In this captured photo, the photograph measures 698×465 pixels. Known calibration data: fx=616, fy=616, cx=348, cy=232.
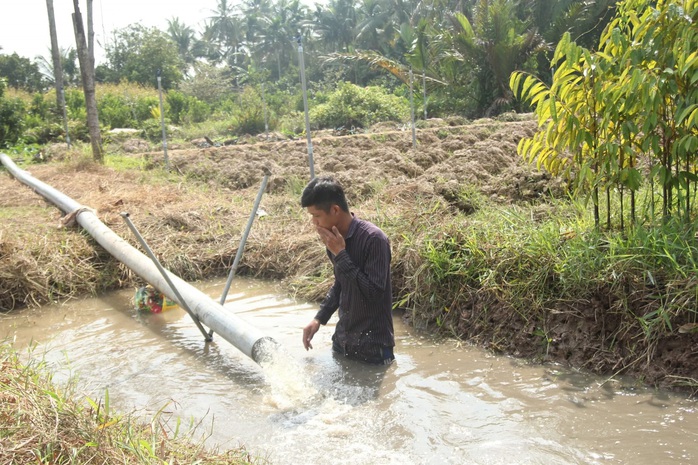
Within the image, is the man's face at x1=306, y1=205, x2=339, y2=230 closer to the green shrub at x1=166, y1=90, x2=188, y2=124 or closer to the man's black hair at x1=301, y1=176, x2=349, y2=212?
the man's black hair at x1=301, y1=176, x2=349, y2=212

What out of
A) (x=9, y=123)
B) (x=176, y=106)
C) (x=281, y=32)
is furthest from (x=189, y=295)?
(x=281, y=32)

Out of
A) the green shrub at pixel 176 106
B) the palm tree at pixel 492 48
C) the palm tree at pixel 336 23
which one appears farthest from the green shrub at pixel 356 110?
the palm tree at pixel 336 23

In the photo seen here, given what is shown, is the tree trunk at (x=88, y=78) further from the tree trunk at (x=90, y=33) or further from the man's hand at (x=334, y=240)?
the man's hand at (x=334, y=240)

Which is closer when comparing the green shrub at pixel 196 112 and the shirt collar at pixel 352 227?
the shirt collar at pixel 352 227

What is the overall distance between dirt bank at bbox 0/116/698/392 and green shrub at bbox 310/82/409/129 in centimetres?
915

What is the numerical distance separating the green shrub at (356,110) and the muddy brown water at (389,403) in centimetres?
1540

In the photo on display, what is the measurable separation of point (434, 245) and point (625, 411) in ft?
6.58

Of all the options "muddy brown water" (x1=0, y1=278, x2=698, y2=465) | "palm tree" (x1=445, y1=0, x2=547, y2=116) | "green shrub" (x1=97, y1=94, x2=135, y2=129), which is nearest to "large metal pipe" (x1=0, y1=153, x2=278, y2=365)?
"muddy brown water" (x1=0, y1=278, x2=698, y2=465)

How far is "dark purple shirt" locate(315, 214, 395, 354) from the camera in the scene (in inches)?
132

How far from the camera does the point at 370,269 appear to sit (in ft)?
11.1

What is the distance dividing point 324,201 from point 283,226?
3853 millimetres

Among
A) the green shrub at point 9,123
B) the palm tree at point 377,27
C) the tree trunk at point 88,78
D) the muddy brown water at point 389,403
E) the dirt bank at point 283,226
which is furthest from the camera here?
the palm tree at point 377,27

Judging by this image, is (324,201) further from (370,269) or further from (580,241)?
(580,241)

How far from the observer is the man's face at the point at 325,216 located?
133 inches
